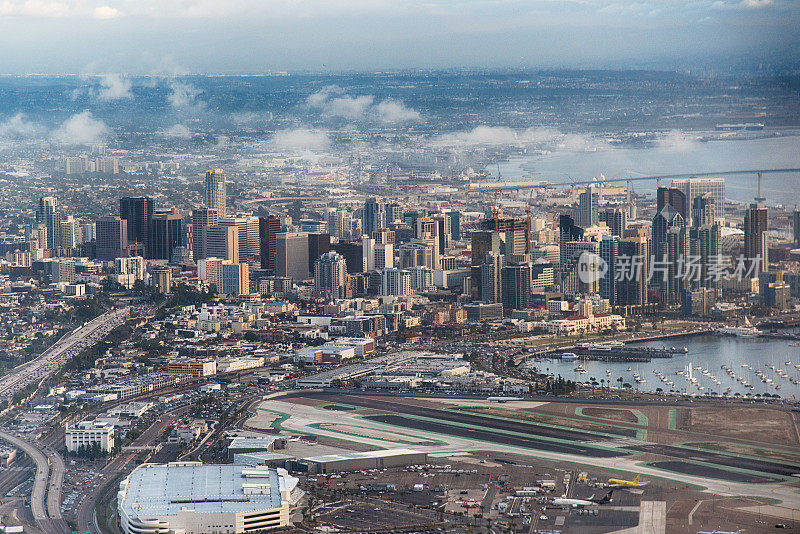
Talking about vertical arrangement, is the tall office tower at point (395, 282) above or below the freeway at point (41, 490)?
above

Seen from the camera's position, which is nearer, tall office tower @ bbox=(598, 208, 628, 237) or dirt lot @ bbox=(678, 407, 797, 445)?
dirt lot @ bbox=(678, 407, 797, 445)

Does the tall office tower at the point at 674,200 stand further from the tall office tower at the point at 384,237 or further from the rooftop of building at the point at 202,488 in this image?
the rooftop of building at the point at 202,488

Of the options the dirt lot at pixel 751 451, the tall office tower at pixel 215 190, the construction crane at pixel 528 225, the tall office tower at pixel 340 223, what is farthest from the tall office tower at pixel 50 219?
the dirt lot at pixel 751 451

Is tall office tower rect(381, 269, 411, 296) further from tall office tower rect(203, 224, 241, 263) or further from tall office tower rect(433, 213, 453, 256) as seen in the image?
tall office tower rect(203, 224, 241, 263)

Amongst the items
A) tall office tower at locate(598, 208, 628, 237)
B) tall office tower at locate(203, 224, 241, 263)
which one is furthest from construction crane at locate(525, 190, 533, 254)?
tall office tower at locate(203, 224, 241, 263)

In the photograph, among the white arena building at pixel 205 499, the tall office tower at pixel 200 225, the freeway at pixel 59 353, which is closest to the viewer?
the white arena building at pixel 205 499

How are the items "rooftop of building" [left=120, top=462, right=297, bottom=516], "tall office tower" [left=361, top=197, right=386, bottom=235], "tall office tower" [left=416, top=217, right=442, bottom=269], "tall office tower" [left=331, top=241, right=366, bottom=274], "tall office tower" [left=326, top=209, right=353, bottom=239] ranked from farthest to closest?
1. "tall office tower" [left=361, top=197, right=386, bottom=235]
2. "tall office tower" [left=326, top=209, right=353, bottom=239]
3. "tall office tower" [left=416, top=217, right=442, bottom=269]
4. "tall office tower" [left=331, top=241, right=366, bottom=274]
5. "rooftop of building" [left=120, top=462, right=297, bottom=516]

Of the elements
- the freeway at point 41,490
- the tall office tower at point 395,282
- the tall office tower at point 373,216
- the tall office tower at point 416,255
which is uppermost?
the tall office tower at point 373,216

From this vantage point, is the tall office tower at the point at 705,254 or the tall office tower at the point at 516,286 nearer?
the tall office tower at the point at 705,254
